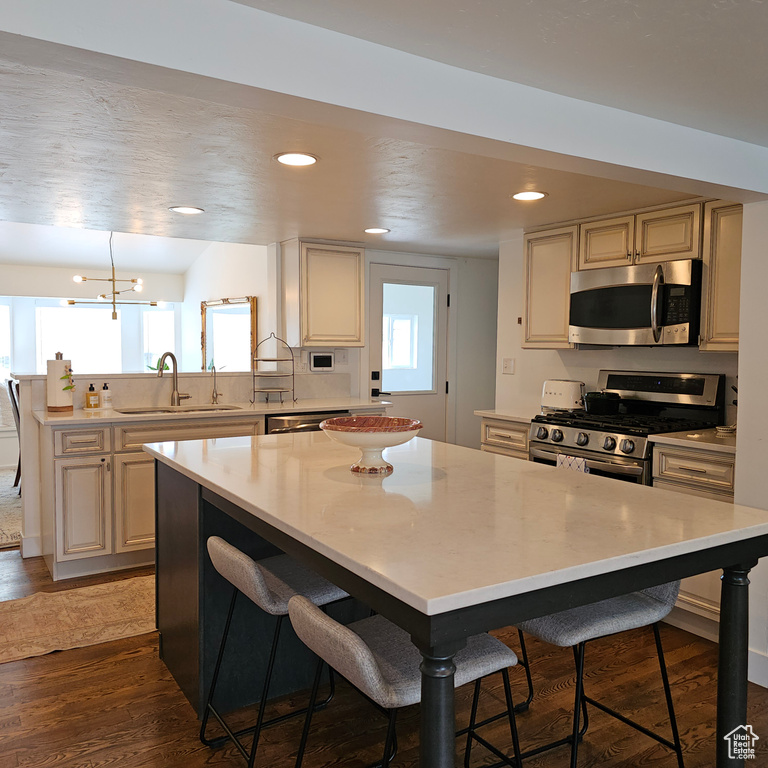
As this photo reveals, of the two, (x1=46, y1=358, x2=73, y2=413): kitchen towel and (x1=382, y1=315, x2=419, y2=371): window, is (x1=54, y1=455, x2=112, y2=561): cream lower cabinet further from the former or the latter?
(x1=382, y1=315, x2=419, y2=371): window

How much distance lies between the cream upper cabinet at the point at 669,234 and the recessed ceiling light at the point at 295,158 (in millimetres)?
1899

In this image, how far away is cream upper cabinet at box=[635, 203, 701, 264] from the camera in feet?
11.2

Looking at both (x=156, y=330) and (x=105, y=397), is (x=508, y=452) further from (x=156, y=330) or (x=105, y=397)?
(x=156, y=330)

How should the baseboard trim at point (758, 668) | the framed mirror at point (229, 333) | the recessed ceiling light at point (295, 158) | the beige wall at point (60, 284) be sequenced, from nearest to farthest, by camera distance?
the baseboard trim at point (758, 668) < the recessed ceiling light at point (295, 158) < the framed mirror at point (229, 333) < the beige wall at point (60, 284)

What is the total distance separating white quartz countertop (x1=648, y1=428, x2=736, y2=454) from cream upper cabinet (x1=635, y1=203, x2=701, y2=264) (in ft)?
2.93

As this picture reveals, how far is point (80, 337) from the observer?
8031mm

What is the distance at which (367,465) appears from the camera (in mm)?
2258

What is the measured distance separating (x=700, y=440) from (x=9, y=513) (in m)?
4.87

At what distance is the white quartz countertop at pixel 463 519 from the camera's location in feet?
4.28

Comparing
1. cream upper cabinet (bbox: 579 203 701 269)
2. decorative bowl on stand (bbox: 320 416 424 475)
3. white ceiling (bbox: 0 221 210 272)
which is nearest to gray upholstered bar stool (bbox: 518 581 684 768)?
decorative bowl on stand (bbox: 320 416 424 475)

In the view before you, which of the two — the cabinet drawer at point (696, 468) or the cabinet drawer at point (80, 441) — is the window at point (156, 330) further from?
the cabinet drawer at point (696, 468)

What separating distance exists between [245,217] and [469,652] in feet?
10.7

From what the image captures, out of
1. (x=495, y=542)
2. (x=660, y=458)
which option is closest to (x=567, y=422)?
(x=660, y=458)

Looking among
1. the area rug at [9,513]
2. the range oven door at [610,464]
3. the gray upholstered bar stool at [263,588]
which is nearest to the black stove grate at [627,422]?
the range oven door at [610,464]
